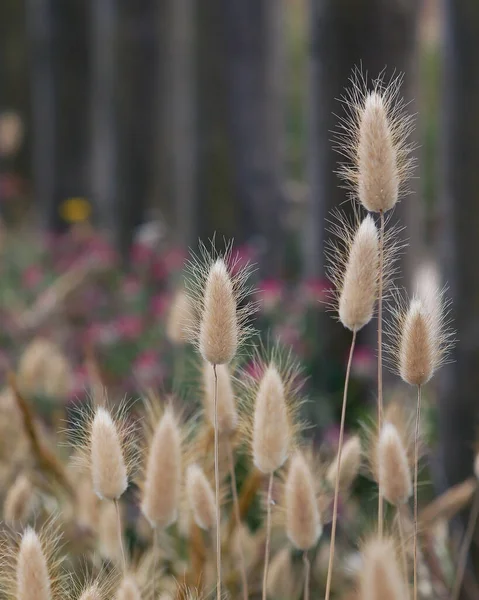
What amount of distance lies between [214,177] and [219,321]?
369 centimetres

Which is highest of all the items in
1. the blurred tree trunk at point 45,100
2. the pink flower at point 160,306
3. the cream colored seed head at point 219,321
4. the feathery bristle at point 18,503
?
the blurred tree trunk at point 45,100

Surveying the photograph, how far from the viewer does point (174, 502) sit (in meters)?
1.26

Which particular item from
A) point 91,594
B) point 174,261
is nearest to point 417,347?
point 91,594

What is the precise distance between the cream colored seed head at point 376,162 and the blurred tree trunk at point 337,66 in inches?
83.2

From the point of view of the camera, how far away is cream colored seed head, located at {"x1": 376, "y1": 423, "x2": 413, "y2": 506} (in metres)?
1.20

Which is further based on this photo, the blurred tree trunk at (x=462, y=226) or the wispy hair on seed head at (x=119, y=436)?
the blurred tree trunk at (x=462, y=226)

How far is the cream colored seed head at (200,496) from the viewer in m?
1.36

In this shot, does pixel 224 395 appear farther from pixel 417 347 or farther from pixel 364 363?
pixel 364 363

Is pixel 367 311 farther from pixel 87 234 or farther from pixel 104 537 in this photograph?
pixel 87 234

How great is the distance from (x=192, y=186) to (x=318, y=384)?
164 centimetres

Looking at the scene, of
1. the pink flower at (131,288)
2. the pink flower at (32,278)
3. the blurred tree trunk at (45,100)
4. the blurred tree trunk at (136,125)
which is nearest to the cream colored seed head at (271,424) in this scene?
the pink flower at (131,288)

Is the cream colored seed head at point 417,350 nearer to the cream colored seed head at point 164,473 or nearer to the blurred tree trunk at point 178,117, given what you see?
the cream colored seed head at point 164,473

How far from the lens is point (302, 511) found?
1244 mm

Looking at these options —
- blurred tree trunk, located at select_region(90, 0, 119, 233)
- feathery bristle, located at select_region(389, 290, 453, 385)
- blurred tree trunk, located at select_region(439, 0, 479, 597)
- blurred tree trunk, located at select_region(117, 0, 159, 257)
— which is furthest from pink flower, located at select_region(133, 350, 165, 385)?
blurred tree trunk, located at select_region(90, 0, 119, 233)
